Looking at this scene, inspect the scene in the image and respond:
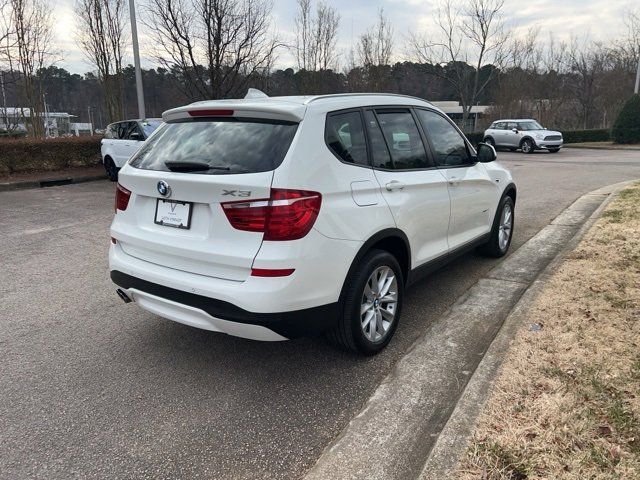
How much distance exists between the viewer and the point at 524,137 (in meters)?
24.8

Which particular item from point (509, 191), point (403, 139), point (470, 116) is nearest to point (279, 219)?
point (403, 139)

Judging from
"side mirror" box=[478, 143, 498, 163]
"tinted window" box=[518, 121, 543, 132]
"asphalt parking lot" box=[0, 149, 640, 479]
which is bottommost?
"asphalt parking lot" box=[0, 149, 640, 479]

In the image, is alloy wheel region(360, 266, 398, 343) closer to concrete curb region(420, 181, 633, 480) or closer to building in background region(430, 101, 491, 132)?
concrete curb region(420, 181, 633, 480)

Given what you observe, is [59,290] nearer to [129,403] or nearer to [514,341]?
[129,403]

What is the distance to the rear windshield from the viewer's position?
2.90 meters

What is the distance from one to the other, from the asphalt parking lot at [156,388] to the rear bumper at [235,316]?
458 mm

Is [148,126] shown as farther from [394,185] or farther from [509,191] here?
[394,185]

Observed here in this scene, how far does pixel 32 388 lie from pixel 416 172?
313 cm

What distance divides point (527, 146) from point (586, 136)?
1125 cm

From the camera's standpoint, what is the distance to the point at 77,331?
4.00 meters

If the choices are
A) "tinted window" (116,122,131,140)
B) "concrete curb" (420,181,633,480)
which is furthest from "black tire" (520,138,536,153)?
"concrete curb" (420,181,633,480)

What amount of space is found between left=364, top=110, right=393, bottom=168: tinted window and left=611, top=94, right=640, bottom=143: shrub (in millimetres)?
30252

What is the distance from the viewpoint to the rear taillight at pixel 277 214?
108 inches

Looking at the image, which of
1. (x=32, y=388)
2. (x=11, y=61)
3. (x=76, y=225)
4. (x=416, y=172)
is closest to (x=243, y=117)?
(x=416, y=172)
